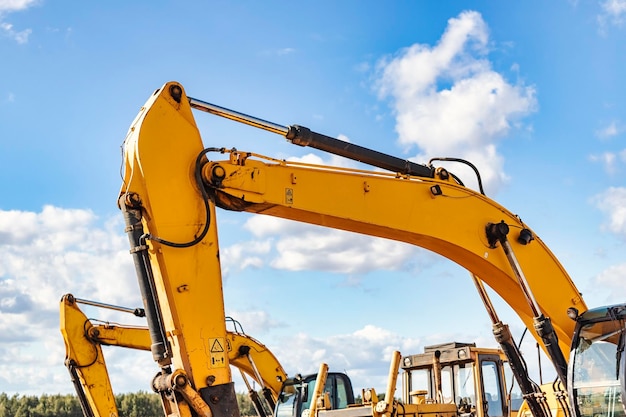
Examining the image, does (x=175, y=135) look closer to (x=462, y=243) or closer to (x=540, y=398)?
(x=462, y=243)

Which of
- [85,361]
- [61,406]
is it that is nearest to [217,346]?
[85,361]

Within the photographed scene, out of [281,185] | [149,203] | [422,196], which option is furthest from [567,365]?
[149,203]

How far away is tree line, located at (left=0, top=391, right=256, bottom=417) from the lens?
41031 millimetres

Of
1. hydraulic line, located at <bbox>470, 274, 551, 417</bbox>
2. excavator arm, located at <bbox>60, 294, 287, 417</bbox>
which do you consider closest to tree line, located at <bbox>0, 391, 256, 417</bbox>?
excavator arm, located at <bbox>60, 294, 287, 417</bbox>

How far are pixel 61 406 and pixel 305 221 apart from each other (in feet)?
128

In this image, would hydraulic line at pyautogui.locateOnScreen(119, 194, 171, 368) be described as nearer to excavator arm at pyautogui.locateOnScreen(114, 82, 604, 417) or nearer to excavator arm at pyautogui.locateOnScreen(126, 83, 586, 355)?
excavator arm at pyautogui.locateOnScreen(114, 82, 604, 417)

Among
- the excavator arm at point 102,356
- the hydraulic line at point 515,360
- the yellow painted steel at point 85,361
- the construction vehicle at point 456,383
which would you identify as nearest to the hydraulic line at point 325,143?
the hydraulic line at point 515,360

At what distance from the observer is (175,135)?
22.7 feet

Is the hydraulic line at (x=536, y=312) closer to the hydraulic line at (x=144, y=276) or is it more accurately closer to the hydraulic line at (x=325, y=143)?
the hydraulic line at (x=325, y=143)

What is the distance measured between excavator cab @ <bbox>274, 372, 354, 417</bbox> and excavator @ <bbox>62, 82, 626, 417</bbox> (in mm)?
4380

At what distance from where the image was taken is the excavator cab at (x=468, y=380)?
1134cm

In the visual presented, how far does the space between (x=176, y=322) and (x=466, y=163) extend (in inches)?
170

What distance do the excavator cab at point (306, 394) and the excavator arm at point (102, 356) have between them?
2.59 feet

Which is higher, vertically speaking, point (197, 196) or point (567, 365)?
point (197, 196)
